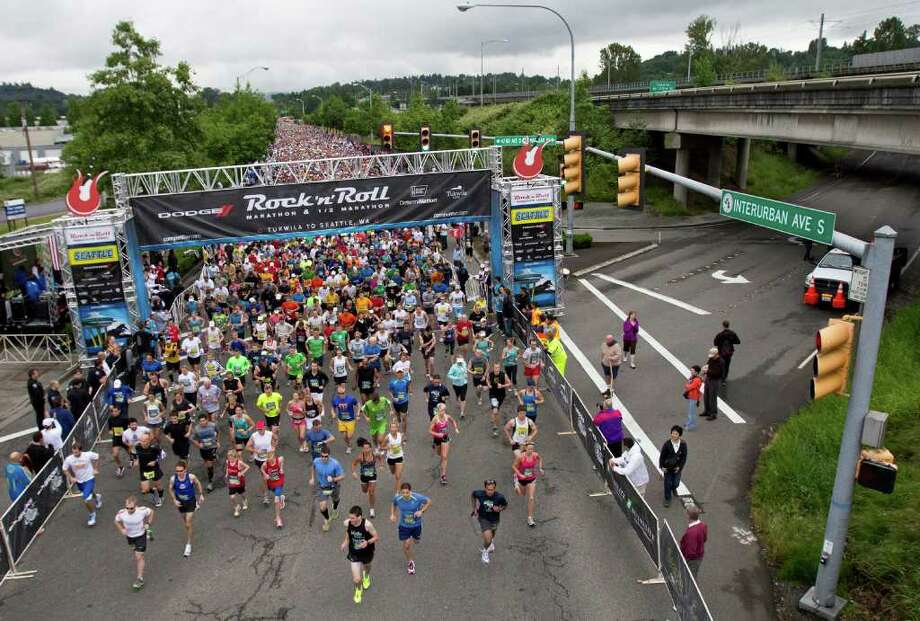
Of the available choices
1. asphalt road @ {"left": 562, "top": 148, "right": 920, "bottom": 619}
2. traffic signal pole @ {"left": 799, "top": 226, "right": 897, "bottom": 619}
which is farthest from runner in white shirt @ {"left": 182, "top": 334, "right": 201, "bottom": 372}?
traffic signal pole @ {"left": 799, "top": 226, "right": 897, "bottom": 619}

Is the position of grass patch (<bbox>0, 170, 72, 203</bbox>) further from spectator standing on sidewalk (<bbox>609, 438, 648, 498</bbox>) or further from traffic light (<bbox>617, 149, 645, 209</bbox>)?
spectator standing on sidewalk (<bbox>609, 438, 648, 498</bbox>)

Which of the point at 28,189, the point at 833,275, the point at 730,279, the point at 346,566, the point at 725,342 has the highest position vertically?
the point at 28,189

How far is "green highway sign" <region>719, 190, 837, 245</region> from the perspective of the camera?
718 cm

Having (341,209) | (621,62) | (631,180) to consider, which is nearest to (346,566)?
(631,180)

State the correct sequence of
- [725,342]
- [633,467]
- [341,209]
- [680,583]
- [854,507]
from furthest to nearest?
[341,209]
[725,342]
[854,507]
[633,467]
[680,583]

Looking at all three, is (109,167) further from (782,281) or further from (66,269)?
(782,281)

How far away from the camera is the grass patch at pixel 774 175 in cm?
5084

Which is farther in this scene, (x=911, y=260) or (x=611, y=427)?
(x=911, y=260)

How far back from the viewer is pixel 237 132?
5812 centimetres

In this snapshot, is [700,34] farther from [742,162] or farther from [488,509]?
[488,509]

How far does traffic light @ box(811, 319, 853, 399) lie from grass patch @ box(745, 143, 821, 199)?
1738 inches

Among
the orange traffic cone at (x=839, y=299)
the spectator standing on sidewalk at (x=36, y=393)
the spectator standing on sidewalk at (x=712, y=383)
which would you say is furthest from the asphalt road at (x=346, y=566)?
the orange traffic cone at (x=839, y=299)

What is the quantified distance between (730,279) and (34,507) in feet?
78.6

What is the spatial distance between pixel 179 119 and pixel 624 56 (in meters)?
104
